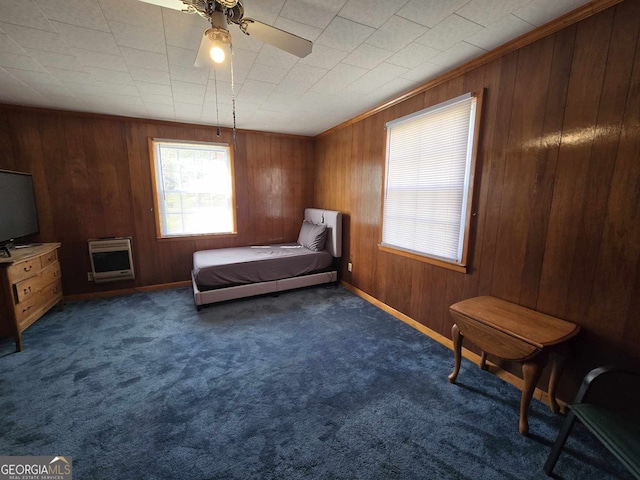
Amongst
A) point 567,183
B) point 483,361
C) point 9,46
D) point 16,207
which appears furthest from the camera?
point 16,207

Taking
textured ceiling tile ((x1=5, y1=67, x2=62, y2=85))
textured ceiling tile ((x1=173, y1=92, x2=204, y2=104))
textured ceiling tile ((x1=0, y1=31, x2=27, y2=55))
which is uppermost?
textured ceiling tile ((x1=173, y1=92, x2=204, y2=104))

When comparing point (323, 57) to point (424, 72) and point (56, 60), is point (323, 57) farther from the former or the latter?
point (56, 60)

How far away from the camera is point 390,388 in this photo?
75.9 inches

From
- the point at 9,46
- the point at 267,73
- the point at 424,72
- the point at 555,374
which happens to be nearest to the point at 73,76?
the point at 9,46

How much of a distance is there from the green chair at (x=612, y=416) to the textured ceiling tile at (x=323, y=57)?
97.2 inches

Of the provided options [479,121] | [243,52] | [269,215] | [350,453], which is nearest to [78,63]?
[243,52]

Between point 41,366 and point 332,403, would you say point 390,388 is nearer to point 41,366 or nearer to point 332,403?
point 332,403

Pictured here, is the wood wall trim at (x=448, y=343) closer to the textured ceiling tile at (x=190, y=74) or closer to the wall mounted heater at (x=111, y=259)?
the textured ceiling tile at (x=190, y=74)

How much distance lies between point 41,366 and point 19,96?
9.25ft

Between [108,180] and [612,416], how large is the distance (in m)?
5.09

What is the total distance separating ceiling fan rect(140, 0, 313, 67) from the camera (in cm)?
128

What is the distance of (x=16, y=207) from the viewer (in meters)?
2.81

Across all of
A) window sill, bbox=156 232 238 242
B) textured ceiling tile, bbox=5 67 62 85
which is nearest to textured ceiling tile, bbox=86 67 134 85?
textured ceiling tile, bbox=5 67 62 85

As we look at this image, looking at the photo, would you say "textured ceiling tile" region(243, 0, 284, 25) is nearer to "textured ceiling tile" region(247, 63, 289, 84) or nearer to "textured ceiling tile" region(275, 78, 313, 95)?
"textured ceiling tile" region(247, 63, 289, 84)
